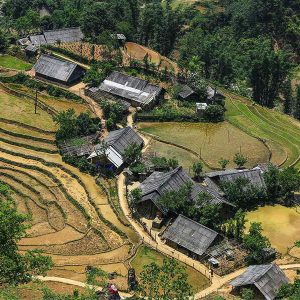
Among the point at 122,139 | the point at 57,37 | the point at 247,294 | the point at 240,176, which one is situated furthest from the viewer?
the point at 57,37

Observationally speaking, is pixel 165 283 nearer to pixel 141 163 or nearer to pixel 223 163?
pixel 141 163

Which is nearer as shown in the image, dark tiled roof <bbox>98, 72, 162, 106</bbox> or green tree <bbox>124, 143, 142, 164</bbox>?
green tree <bbox>124, 143, 142, 164</bbox>

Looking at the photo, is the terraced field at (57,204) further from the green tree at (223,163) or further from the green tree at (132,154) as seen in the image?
the green tree at (223,163)

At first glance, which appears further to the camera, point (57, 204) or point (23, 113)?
point (23, 113)

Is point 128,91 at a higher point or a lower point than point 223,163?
higher

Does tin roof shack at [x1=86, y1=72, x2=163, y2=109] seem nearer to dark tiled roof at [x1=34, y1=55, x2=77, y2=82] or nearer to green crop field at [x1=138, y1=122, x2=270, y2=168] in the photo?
green crop field at [x1=138, y1=122, x2=270, y2=168]

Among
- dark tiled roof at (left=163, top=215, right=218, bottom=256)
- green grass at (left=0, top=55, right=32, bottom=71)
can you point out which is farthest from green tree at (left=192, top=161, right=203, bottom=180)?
green grass at (left=0, top=55, right=32, bottom=71)

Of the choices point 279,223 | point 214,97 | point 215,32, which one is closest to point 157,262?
point 279,223
